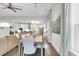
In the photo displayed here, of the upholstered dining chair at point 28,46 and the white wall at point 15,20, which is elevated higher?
the white wall at point 15,20

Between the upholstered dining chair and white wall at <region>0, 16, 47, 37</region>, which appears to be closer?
white wall at <region>0, 16, 47, 37</region>

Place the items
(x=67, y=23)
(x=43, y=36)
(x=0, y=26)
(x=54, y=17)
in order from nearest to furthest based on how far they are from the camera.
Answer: (x=67, y=23) < (x=0, y=26) < (x=43, y=36) < (x=54, y=17)

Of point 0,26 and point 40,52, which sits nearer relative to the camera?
point 0,26

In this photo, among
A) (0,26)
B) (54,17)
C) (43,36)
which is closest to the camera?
(0,26)

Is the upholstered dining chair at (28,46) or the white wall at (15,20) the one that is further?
the upholstered dining chair at (28,46)

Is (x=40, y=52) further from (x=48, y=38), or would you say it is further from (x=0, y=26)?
(x=0, y=26)

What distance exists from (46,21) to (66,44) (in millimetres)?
1032

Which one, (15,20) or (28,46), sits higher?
(15,20)

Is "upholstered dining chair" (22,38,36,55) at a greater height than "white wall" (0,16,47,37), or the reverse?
"white wall" (0,16,47,37)

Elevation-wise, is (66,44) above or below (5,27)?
below

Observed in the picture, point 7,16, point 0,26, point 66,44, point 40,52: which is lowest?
point 40,52

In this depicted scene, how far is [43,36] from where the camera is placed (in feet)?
12.2

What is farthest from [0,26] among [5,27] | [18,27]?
[18,27]

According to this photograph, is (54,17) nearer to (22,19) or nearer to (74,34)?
(22,19)
